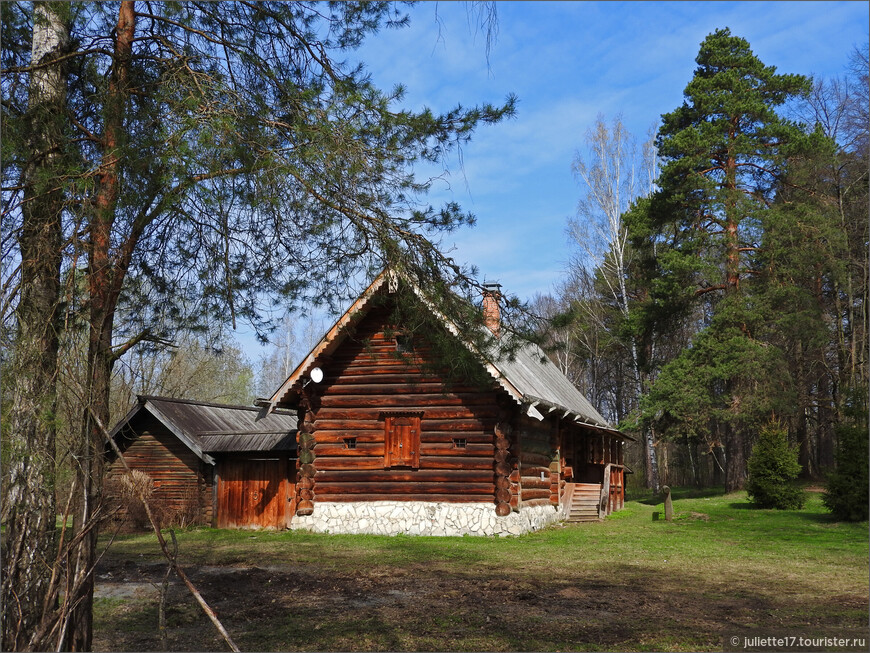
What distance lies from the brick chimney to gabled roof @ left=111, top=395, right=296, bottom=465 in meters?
13.3

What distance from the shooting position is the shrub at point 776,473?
25.9 metres

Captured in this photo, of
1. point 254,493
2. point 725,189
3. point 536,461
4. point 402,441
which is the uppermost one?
point 725,189

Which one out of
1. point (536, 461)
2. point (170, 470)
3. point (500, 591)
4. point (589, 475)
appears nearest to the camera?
point (500, 591)

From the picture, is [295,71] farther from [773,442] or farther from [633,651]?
[773,442]

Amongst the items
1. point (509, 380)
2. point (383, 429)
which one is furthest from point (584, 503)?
point (509, 380)

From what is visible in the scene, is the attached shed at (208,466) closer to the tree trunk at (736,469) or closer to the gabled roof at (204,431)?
the gabled roof at (204,431)

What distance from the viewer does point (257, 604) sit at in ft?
32.3

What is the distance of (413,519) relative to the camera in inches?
765

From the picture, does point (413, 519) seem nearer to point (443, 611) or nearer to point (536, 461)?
point (536, 461)

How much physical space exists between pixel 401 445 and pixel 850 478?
1192 centimetres

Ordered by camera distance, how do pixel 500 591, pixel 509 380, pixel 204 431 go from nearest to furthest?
pixel 500 591, pixel 509 380, pixel 204 431

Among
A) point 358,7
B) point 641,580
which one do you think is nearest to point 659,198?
point 641,580

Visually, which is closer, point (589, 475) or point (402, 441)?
point (402, 441)

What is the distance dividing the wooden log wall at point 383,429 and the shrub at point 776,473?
12.2 m
